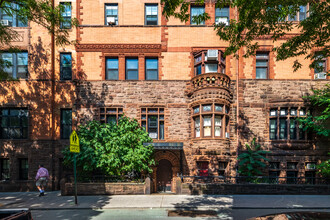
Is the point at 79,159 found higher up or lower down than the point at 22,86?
lower down

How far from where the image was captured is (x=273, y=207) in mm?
8344

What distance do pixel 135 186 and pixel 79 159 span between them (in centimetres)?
354

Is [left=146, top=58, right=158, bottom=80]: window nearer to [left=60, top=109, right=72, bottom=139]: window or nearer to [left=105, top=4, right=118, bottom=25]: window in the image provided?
[left=105, top=4, right=118, bottom=25]: window

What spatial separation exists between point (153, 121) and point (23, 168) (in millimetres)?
9579

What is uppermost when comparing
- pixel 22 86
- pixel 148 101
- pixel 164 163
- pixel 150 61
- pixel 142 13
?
pixel 142 13

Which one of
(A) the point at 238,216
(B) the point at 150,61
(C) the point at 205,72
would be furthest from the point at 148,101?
(A) the point at 238,216

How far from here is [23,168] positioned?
41.5 feet

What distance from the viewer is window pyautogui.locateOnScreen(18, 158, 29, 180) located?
1259 cm

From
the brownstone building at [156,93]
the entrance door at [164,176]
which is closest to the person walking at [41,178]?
the brownstone building at [156,93]

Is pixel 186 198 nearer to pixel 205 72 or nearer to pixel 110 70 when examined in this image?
pixel 205 72

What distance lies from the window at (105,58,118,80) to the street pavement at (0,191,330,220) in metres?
8.03

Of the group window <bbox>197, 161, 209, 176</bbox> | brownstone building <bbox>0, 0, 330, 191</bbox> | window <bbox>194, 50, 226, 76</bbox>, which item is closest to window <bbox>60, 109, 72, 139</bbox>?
brownstone building <bbox>0, 0, 330, 191</bbox>

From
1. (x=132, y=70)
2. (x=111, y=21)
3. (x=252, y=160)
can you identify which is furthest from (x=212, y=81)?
(x=111, y=21)

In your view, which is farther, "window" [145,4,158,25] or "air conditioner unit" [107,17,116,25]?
"window" [145,4,158,25]
